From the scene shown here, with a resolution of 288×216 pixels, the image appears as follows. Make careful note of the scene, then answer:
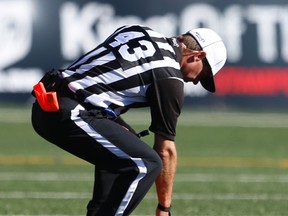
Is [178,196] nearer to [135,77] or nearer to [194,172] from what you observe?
[194,172]

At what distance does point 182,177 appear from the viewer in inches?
504

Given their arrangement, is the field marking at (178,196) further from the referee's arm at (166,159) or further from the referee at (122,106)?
the referee's arm at (166,159)

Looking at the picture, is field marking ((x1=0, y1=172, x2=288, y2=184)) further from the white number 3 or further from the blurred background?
the blurred background

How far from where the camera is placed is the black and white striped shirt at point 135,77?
22.3 feet

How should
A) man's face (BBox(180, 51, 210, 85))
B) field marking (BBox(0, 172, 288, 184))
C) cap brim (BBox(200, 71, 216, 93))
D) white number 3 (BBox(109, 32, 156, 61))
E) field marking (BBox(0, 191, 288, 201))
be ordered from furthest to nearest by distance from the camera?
field marking (BBox(0, 172, 288, 184)) < field marking (BBox(0, 191, 288, 201)) < cap brim (BBox(200, 71, 216, 93)) < man's face (BBox(180, 51, 210, 85)) < white number 3 (BBox(109, 32, 156, 61))

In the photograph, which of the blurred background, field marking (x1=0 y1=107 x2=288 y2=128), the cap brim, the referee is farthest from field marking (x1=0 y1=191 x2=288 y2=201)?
the blurred background

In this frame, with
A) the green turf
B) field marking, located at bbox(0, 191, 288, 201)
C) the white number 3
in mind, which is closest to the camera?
the white number 3

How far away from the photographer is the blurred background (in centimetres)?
2192

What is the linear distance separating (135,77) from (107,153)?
0.52 m

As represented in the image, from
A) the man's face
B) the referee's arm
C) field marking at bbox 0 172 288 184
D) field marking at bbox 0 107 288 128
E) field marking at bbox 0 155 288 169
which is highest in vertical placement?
the man's face

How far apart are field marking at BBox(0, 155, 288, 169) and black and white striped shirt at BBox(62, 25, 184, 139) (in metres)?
7.22

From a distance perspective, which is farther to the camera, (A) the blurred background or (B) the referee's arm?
(A) the blurred background

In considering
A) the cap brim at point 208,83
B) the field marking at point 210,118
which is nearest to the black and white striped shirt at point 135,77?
the cap brim at point 208,83

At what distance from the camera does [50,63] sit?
72.4 feet
